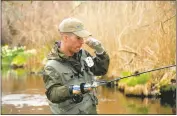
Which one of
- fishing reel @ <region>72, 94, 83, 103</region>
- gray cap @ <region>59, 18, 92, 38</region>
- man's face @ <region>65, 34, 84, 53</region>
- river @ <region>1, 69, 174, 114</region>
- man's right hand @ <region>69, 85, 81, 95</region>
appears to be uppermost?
gray cap @ <region>59, 18, 92, 38</region>

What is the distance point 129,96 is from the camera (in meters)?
9.81

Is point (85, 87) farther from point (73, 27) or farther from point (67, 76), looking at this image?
point (73, 27)

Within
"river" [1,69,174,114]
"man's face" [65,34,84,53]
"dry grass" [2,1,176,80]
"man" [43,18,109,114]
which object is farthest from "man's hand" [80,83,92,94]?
"dry grass" [2,1,176,80]

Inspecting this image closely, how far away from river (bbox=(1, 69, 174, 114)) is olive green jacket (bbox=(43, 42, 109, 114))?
554 cm

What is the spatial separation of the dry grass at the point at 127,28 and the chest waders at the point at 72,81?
6.10m

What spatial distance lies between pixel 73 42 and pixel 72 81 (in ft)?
0.77

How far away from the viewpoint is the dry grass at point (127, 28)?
31.1 ft

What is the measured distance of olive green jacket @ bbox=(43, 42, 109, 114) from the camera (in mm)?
2789

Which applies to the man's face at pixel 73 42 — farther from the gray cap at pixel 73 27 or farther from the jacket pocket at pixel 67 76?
the jacket pocket at pixel 67 76

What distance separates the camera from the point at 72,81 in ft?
9.53

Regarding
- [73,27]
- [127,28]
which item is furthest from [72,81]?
[127,28]

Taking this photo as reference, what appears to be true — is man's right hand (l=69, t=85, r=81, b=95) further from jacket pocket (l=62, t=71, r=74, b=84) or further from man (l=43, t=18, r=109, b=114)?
jacket pocket (l=62, t=71, r=74, b=84)

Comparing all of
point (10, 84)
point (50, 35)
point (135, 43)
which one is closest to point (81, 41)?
point (135, 43)

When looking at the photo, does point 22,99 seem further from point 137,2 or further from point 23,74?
point 23,74
